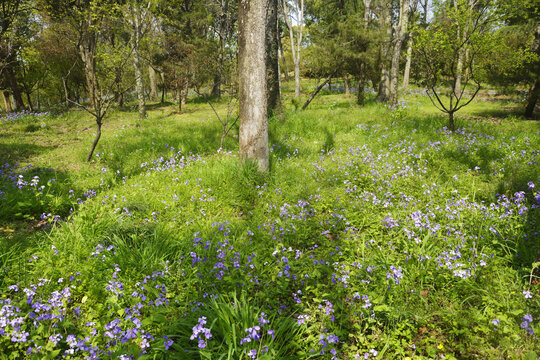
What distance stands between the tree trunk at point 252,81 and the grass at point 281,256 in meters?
0.44

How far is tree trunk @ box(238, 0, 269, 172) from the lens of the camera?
15.1 feet

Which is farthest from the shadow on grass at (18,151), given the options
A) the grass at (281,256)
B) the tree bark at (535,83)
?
the tree bark at (535,83)

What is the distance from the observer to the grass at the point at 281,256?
7.04 feet

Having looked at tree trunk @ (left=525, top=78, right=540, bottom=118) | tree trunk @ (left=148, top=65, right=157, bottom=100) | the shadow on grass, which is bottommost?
the shadow on grass

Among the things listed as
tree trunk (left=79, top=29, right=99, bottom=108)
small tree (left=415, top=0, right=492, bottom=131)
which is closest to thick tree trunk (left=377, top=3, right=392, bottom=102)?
small tree (left=415, top=0, right=492, bottom=131)

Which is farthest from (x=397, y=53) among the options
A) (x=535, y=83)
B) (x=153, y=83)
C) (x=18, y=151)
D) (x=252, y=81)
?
(x=153, y=83)

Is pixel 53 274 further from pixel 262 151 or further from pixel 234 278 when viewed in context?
pixel 262 151

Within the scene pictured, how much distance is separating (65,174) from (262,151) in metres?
4.24

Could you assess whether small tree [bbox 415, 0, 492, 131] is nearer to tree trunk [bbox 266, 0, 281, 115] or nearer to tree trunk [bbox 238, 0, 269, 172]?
tree trunk [bbox 266, 0, 281, 115]

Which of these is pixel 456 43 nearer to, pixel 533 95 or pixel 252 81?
pixel 533 95

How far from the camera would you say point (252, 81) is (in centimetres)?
488

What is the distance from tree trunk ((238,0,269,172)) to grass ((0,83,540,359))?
44 cm

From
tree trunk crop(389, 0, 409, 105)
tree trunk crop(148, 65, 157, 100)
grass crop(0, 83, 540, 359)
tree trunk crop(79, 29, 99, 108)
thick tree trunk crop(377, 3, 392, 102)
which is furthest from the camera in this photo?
tree trunk crop(148, 65, 157, 100)

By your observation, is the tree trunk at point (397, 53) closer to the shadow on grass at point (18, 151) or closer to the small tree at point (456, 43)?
the small tree at point (456, 43)
